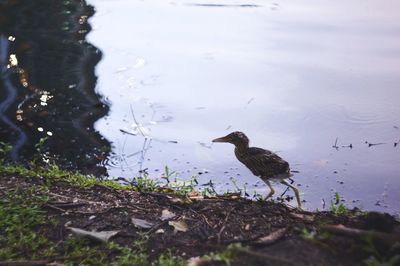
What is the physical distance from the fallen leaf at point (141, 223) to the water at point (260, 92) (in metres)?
1.60

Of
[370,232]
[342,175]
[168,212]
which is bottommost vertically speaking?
[342,175]

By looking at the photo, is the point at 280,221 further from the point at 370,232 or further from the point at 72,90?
the point at 72,90

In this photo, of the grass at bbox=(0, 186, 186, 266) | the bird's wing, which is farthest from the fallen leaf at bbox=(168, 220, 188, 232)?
the bird's wing

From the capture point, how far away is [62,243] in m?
3.77

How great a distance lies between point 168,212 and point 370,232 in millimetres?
1720

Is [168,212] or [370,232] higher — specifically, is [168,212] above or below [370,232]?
below

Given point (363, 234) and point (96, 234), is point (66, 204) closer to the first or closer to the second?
point (96, 234)

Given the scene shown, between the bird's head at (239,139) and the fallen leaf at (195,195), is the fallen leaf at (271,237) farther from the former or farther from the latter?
the bird's head at (239,139)

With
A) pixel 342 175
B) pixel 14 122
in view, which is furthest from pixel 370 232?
pixel 14 122

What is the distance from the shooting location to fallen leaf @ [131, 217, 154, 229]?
398cm

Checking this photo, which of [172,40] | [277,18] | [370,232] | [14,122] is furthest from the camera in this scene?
[277,18]

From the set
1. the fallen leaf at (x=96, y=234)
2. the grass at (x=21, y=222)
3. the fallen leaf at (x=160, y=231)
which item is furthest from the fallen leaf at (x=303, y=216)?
the grass at (x=21, y=222)

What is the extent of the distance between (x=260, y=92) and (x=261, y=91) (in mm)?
49

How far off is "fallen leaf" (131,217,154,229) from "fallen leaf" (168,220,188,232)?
15cm
